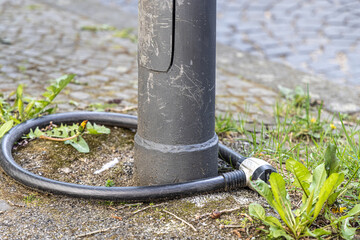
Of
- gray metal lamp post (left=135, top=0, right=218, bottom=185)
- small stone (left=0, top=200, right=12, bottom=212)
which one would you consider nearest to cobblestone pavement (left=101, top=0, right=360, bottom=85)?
gray metal lamp post (left=135, top=0, right=218, bottom=185)

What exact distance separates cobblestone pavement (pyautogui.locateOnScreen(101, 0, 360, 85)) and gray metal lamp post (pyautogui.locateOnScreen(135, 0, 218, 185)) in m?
2.77

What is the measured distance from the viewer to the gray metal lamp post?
6.16 ft

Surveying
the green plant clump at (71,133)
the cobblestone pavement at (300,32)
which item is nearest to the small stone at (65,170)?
the green plant clump at (71,133)

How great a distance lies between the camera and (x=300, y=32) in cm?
554

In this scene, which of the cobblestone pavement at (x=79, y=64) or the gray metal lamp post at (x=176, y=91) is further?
the cobblestone pavement at (x=79, y=64)

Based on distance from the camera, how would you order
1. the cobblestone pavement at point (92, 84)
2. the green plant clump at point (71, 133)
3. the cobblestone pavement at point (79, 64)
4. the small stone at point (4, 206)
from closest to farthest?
the cobblestone pavement at point (92, 84) < the small stone at point (4, 206) < the green plant clump at point (71, 133) < the cobblestone pavement at point (79, 64)

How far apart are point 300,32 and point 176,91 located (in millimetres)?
3998

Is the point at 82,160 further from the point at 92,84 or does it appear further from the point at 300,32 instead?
the point at 300,32

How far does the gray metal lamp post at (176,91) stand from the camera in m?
1.88

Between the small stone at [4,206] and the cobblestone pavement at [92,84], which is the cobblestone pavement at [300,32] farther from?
the small stone at [4,206]

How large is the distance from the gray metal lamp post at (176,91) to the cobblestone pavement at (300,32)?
109 inches

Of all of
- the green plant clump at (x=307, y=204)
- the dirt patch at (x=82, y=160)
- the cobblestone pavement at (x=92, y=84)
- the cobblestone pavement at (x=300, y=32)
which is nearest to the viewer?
the green plant clump at (x=307, y=204)

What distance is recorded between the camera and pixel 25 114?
265 centimetres

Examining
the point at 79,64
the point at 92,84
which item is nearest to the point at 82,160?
the point at 92,84
